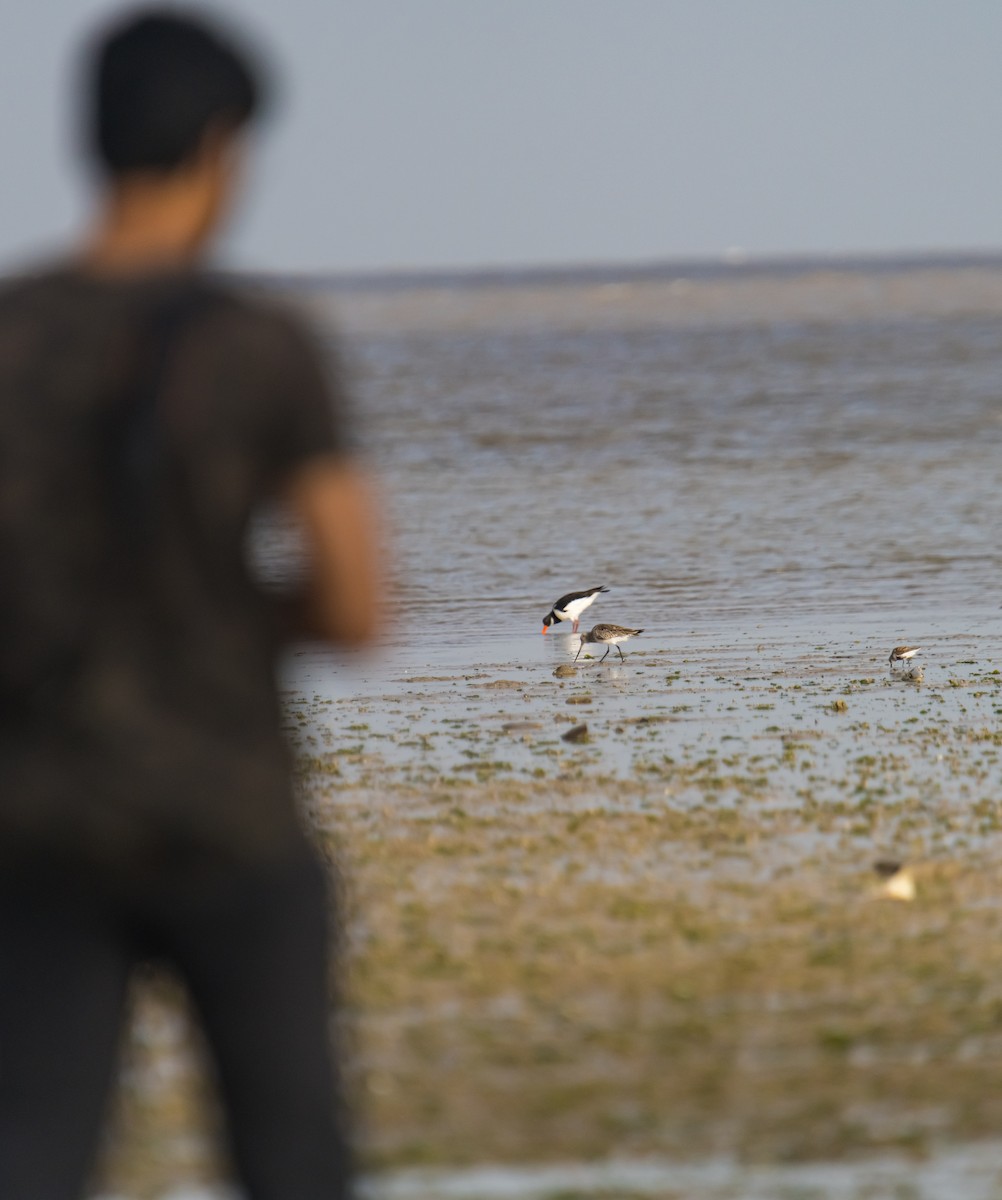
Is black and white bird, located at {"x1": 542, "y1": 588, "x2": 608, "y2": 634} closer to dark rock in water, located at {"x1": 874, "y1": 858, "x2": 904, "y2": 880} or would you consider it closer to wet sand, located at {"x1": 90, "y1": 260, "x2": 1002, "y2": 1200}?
wet sand, located at {"x1": 90, "y1": 260, "x2": 1002, "y2": 1200}

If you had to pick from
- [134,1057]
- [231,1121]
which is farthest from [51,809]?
[134,1057]

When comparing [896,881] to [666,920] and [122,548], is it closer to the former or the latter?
[666,920]

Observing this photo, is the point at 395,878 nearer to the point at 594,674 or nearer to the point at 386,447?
the point at 594,674

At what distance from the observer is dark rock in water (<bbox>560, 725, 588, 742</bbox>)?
36.8 ft

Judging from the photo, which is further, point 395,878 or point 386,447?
point 386,447

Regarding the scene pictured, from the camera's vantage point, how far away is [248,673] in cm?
278

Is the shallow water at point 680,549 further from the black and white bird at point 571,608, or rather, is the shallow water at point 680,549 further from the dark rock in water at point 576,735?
the black and white bird at point 571,608

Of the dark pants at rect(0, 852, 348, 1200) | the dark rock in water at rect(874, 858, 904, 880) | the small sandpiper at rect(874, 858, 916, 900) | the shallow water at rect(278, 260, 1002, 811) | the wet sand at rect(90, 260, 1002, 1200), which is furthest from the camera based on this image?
the shallow water at rect(278, 260, 1002, 811)

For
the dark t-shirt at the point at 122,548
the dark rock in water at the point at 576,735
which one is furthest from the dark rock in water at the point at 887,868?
the dark t-shirt at the point at 122,548

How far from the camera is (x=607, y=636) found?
14.5 meters

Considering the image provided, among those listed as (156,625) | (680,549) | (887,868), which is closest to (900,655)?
(887,868)

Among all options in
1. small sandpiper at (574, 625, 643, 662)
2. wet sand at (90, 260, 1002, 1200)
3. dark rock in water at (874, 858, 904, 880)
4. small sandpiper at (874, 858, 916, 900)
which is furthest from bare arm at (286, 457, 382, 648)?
small sandpiper at (574, 625, 643, 662)

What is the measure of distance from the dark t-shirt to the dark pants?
106mm

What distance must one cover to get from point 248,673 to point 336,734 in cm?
882
